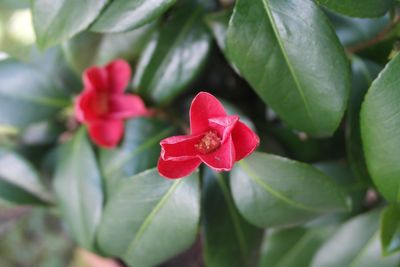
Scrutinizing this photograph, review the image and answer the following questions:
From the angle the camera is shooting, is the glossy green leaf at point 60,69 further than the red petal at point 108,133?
Yes

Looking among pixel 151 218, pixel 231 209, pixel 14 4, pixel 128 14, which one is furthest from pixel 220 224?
pixel 14 4

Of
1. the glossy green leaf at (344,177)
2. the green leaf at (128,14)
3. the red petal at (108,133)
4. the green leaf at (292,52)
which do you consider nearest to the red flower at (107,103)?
the red petal at (108,133)

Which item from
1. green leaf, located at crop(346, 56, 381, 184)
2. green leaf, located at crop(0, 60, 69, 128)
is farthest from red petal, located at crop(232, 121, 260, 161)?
green leaf, located at crop(0, 60, 69, 128)

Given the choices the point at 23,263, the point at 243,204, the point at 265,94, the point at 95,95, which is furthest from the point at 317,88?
the point at 23,263

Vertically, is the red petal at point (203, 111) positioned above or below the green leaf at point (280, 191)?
above

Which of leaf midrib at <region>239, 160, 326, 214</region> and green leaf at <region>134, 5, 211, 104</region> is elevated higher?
green leaf at <region>134, 5, 211, 104</region>

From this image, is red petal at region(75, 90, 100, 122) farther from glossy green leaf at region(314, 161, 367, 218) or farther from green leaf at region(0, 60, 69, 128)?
glossy green leaf at region(314, 161, 367, 218)

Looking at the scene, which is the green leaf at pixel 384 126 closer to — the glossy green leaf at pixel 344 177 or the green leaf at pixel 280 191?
the green leaf at pixel 280 191
